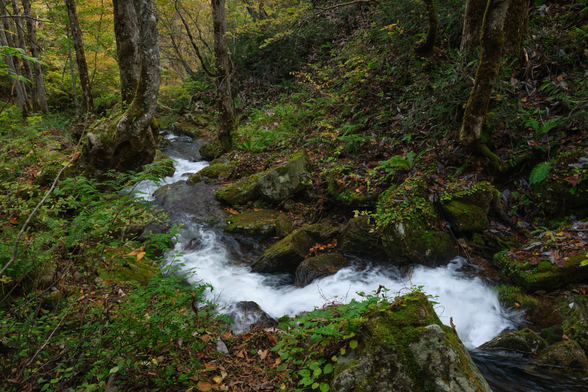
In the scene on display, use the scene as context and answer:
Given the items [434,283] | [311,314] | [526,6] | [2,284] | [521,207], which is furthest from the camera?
[526,6]

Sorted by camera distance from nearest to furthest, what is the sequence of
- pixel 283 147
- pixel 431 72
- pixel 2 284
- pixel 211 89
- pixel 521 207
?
pixel 2 284
pixel 521 207
pixel 431 72
pixel 283 147
pixel 211 89

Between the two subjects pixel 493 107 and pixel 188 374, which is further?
pixel 493 107

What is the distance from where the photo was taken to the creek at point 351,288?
12.5 feet

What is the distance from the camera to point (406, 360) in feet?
7.97

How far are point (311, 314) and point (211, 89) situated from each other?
17.3 meters

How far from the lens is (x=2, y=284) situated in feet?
11.5

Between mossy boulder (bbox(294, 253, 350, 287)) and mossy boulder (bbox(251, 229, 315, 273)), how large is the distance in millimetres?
286

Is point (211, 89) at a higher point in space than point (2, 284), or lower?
higher

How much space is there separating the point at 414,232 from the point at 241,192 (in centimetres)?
479

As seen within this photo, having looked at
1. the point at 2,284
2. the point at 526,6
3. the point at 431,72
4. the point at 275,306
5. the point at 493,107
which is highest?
the point at 526,6

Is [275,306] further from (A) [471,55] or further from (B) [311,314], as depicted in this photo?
(A) [471,55]

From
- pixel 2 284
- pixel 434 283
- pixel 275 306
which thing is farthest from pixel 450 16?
pixel 2 284

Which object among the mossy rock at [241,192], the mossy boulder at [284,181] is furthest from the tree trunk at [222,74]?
the mossy boulder at [284,181]

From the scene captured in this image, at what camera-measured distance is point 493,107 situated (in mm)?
6230
